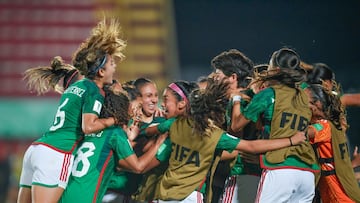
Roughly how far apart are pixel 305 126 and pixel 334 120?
467 millimetres

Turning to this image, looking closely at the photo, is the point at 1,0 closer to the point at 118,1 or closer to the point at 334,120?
the point at 118,1

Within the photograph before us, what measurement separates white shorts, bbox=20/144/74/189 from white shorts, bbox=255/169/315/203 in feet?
4.96

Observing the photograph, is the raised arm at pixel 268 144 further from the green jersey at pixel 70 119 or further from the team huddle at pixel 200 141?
the green jersey at pixel 70 119

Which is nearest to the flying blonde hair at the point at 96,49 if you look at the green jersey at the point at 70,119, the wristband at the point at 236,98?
the green jersey at the point at 70,119

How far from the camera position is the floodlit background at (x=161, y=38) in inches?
562

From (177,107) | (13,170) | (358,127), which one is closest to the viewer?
(177,107)

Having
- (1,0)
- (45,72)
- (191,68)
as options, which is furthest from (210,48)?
(45,72)

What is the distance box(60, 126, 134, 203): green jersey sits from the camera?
601cm

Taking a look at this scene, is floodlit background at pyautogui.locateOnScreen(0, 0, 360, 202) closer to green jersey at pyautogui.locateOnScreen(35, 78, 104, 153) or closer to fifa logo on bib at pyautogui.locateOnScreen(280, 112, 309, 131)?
fifa logo on bib at pyautogui.locateOnScreen(280, 112, 309, 131)

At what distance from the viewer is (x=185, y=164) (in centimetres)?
580

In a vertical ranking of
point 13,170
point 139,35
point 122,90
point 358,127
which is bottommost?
point 13,170

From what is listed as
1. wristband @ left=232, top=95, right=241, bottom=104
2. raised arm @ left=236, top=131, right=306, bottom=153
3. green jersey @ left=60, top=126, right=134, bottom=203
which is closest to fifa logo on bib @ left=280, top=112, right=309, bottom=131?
raised arm @ left=236, top=131, right=306, bottom=153

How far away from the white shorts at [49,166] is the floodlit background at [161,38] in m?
5.97

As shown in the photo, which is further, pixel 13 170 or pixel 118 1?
pixel 118 1
